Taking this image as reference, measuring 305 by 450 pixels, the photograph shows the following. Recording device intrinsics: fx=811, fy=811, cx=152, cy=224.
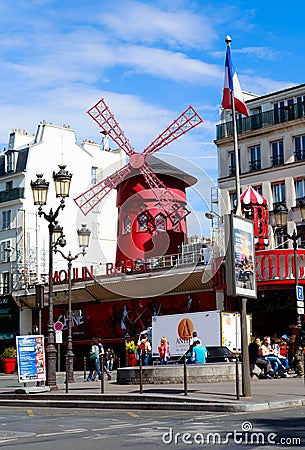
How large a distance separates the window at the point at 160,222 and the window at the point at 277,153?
660cm

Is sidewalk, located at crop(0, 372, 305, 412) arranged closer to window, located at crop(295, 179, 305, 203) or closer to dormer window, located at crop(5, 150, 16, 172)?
window, located at crop(295, 179, 305, 203)

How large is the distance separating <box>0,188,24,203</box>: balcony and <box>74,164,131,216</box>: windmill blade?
3655 millimetres

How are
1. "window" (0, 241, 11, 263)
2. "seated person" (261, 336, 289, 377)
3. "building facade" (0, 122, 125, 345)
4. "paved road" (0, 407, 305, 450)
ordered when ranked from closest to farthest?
"paved road" (0, 407, 305, 450) < "seated person" (261, 336, 289, 377) < "building facade" (0, 122, 125, 345) < "window" (0, 241, 11, 263)

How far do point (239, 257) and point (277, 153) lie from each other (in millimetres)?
24719

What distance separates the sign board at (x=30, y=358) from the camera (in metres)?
18.9

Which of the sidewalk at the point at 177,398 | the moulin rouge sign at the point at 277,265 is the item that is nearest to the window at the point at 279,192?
the moulin rouge sign at the point at 277,265

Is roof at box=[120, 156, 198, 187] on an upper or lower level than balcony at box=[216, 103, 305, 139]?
lower

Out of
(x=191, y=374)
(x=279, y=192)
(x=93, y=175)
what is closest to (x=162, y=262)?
(x=279, y=192)

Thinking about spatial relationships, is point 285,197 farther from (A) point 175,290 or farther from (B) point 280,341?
(B) point 280,341

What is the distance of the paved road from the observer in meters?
8.81

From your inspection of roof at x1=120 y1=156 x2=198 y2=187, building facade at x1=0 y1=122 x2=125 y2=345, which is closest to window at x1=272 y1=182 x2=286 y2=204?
roof at x1=120 y1=156 x2=198 y2=187

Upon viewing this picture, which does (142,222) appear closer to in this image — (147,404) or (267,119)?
(267,119)

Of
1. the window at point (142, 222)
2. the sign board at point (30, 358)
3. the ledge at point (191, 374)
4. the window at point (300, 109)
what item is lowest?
the ledge at point (191, 374)

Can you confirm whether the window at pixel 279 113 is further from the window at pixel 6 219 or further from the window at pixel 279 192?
the window at pixel 6 219
